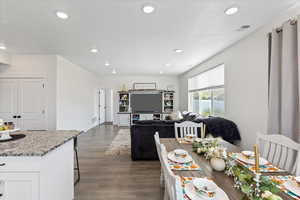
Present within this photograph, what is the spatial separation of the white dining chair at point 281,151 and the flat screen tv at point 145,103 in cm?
592

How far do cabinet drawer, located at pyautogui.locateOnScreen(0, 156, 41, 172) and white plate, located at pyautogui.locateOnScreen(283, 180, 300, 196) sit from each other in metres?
1.95

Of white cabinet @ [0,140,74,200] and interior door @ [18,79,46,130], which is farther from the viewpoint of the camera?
interior door @ [18,79,46,130]

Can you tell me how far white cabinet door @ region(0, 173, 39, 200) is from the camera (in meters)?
1.31

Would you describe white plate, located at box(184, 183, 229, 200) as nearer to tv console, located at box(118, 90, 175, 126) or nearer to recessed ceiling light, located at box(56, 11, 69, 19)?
recessed ceiling light, located at box(56, 11, 69, 19)

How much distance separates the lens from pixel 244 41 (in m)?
3.04

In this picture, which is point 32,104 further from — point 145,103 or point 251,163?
point 251,163

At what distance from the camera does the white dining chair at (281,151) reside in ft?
4.78

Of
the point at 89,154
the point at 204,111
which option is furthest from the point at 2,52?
the point at 204,111

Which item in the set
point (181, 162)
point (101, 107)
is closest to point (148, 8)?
point (181, 162)

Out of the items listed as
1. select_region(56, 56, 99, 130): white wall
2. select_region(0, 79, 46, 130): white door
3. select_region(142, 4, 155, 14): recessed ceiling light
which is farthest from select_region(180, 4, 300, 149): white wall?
select_region(0, 79, 46, 130): white door

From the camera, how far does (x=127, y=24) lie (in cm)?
237

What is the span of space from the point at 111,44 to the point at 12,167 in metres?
2.69

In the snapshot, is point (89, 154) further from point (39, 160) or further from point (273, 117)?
point (273, 117)

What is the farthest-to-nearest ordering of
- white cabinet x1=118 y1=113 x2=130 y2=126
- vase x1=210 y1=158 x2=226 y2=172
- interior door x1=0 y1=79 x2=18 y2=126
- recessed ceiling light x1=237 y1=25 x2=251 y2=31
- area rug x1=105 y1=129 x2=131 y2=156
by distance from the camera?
white cabinet x1=118 y1=113 x2=130 y2=126 → interior door x1=0 y1=79 x2=18 y2=126 → area rug x1=105 y1=129 x2=131 y2=156 → recessed ceiling light x1=237 y1=25 x2=251 y2=31 → vase x1=210 y1=158 x2=226 y2=172
